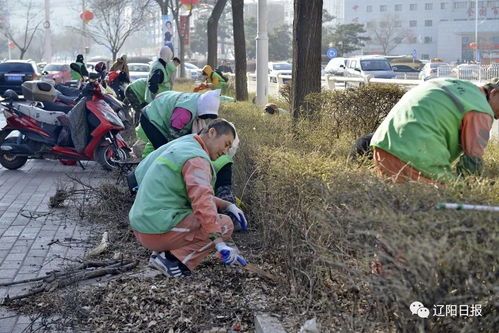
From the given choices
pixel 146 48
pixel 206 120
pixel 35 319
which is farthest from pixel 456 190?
pixel 146 48

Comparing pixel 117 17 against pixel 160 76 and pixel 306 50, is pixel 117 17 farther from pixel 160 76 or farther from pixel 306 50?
pixel 306 50

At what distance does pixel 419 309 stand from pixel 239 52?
610 inches

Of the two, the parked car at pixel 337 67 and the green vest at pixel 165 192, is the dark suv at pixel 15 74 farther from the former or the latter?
the green vest at pixel 165 192

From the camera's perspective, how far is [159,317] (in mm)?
5316

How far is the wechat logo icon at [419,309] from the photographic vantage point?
3446 millimetres

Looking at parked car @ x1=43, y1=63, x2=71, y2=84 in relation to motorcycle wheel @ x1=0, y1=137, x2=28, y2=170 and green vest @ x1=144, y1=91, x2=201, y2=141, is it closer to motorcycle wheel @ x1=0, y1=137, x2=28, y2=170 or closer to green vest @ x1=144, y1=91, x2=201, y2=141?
motorcycle wheel @ x1=0, y1=137, x2=28, y2=170

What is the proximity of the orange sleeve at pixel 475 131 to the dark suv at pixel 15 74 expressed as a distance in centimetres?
2895

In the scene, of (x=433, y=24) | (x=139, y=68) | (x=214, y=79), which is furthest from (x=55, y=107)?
(x=433, y=24)

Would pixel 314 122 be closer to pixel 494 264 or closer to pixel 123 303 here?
pixel 123 303

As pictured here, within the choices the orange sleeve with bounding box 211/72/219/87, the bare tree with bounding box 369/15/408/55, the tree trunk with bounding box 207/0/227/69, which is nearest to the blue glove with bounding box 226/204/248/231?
the orange sleeve with bounding box 211/72/219/87

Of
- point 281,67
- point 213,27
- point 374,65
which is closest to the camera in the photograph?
point 213,27

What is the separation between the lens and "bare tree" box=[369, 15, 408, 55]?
90994 mm

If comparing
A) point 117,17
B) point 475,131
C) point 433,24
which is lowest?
point 475,131

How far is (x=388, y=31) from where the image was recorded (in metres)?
90.3
